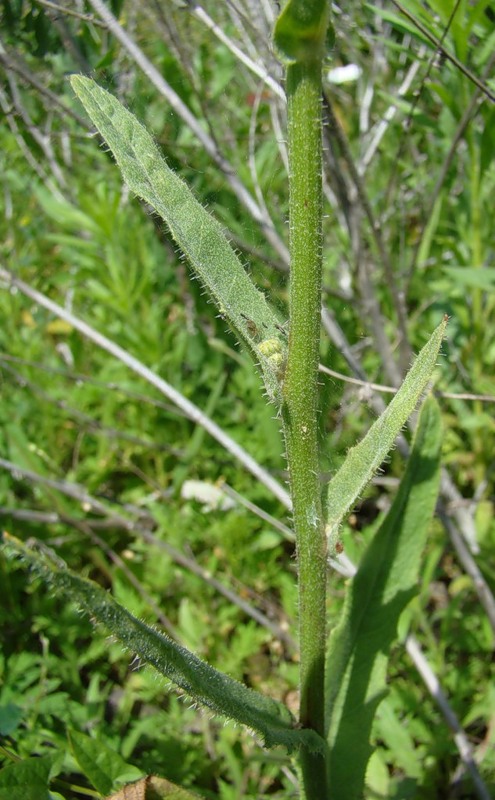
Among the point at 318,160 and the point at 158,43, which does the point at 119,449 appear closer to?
the point at 158,43

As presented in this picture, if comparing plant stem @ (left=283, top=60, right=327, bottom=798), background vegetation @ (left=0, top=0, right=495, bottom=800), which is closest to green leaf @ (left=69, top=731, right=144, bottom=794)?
background vegetation @ (left=0, top=0, right=495, bottom=800)

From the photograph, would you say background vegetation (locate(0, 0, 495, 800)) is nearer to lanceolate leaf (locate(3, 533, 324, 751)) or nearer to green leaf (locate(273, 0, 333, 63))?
lanceolate leaf (locate(3, 533, 324, 751))

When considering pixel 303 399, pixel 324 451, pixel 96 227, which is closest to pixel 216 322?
pixel 96 227

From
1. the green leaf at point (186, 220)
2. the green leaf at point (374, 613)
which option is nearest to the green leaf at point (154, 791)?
the green leaf at point (374, 613)

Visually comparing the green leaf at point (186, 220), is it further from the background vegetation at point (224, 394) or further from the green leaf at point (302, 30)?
the background vegetation at point (224, 394)

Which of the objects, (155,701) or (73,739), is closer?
(73,739)

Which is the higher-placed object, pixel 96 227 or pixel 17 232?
pixel 96 227
